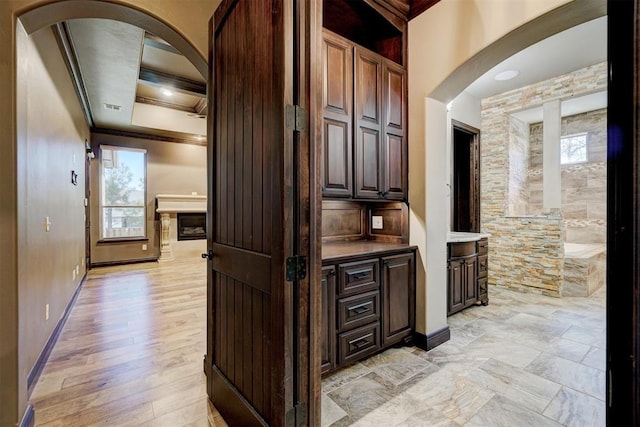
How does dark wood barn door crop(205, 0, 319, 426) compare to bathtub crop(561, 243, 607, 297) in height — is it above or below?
above

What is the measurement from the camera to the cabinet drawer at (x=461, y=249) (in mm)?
3275

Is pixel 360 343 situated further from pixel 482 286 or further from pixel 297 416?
pixel 482 286

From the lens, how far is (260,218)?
1.39m

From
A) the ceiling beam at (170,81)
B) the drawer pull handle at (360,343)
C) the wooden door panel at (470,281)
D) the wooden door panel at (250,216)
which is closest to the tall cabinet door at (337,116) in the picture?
the wooden door panel at (250,216)

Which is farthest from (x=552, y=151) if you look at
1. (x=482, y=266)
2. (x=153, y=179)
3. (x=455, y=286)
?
(x=153, y=179)

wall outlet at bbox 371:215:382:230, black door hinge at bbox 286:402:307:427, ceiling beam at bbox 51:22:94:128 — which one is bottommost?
black door hinge at bbox 286:402:307:427

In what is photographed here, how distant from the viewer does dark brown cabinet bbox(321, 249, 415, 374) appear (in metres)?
2.14

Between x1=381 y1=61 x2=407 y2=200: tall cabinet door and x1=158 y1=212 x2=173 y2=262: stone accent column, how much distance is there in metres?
5.77

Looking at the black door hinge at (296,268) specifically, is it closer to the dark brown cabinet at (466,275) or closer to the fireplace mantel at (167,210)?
the dark brown cabinet at (466,275)

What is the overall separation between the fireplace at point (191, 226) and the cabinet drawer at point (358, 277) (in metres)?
5.50

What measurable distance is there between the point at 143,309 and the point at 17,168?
2.61 meters

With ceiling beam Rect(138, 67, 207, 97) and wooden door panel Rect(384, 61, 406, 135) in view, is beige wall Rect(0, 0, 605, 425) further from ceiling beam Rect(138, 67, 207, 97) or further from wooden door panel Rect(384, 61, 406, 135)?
ceiling beam Rect(138, 67, 207, 97)

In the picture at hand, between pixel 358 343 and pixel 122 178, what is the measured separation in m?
6.57

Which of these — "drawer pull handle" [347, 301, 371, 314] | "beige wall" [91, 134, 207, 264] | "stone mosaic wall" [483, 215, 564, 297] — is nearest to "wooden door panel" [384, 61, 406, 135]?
"drawer pull handle" [347, 301, 371, 314]
